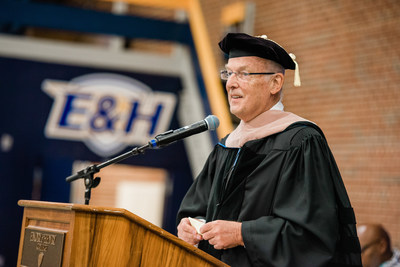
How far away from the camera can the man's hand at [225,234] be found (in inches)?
76.1

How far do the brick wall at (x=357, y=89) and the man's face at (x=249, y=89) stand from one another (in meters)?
3.16

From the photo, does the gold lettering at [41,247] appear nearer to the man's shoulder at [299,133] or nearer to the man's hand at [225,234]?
the man's hand at [225,234]

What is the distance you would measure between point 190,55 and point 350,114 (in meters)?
1.94

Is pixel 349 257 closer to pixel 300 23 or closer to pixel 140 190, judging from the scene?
pixel 300 23

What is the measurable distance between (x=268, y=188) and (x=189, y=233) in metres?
0.34

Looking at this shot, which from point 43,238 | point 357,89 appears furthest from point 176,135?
point 357,89

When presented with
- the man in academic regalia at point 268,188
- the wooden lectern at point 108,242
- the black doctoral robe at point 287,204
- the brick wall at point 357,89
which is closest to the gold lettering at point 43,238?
the wooden lectern at point 108,242

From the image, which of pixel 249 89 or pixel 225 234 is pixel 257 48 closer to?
pixel 249 89

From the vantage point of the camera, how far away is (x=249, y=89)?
2.20m

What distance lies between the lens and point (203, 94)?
612 cm

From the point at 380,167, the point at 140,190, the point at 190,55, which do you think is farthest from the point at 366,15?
→ the point at 140,190

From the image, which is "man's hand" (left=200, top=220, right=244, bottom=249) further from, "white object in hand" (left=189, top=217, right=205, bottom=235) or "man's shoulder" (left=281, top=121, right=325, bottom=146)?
"man's shoulder" (left=281, top=121, right=325, bottom=146)

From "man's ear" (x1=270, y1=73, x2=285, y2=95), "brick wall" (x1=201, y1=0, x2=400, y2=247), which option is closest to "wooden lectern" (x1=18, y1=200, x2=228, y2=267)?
"man's ear" (x1=270, y1=73, x2=285, y2=95)

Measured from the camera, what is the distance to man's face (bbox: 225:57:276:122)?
7.21ft
